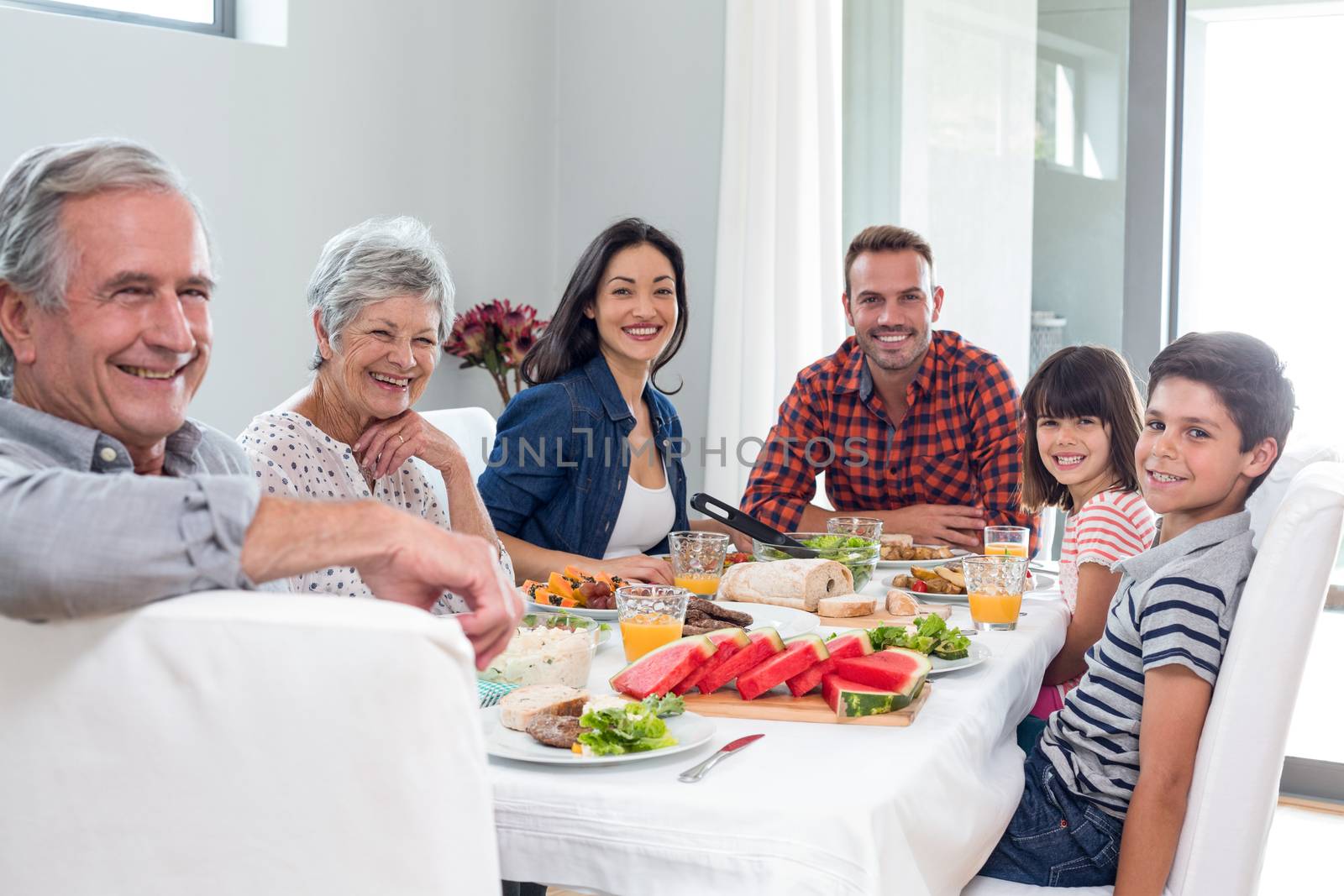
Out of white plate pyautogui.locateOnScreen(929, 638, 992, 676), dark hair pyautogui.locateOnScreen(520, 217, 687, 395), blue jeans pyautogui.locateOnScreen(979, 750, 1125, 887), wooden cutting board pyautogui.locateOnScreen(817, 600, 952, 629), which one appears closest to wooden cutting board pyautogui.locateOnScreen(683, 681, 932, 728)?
white plate pyautogui.locateOnScreen(929, 638, 992, 676)

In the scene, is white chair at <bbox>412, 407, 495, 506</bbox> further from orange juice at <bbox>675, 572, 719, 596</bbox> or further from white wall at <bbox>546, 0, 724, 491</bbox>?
white wall at <bbox>546, 0, 724, 491</bbox>

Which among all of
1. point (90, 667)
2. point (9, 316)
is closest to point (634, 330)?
point (9, 316)

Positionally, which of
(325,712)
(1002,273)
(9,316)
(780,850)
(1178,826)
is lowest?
(1178,826)

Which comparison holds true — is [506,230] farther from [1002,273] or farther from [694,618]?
[694,618]

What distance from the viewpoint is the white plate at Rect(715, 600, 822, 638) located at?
172 cm

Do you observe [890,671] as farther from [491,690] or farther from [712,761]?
[491,690]

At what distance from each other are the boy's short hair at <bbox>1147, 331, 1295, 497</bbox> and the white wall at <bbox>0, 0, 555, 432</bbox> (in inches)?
70.7

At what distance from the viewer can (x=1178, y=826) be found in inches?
58.1

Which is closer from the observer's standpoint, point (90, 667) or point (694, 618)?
point (90, 667)

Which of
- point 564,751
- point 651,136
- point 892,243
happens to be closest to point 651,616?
point 564,751

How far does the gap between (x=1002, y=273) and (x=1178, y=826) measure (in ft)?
8.75

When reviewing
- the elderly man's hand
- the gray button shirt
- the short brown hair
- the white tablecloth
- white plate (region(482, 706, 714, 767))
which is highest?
the short brown hair

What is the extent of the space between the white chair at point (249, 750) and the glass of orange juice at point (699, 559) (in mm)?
1116

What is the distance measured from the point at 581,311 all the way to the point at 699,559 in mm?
1050
